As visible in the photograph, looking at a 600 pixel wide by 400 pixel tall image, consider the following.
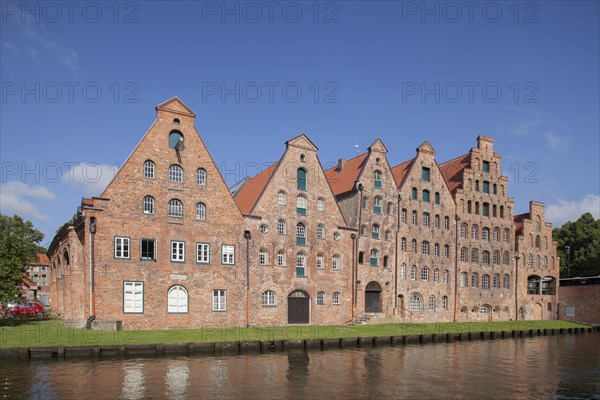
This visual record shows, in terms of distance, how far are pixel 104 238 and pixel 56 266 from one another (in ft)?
49.4

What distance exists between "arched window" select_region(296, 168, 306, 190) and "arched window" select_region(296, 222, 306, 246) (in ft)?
10.0

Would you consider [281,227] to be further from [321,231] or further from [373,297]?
[373,297]

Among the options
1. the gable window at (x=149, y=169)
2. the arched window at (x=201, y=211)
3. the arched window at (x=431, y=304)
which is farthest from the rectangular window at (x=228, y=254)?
the arched window at (x=431, y=304)

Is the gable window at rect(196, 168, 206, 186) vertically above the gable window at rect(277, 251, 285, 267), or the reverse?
the gable window at rect(196, 168, 206, 186)

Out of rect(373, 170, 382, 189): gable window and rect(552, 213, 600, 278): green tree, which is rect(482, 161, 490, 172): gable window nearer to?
rect(373, 170, 382, 189): gable window

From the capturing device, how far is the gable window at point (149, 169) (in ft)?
124

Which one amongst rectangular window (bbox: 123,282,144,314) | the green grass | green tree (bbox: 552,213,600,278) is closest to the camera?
the green grass

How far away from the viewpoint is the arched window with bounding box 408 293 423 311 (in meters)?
50.5

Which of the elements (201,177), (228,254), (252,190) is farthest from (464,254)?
(201,177)

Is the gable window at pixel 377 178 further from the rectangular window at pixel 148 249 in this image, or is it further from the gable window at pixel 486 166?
the rectangular window at pixel 148 249

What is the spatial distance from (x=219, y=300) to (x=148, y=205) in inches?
343

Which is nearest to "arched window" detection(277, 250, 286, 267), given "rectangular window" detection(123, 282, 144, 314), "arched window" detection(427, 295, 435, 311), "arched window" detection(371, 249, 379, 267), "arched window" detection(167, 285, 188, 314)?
"arched window" detection(167, 285, 188, 314)

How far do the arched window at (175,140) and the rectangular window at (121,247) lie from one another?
7.43m

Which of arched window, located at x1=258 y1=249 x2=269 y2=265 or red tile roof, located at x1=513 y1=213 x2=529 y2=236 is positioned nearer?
arched window, located at x1=258 y1=249 x2=269 y2=265
